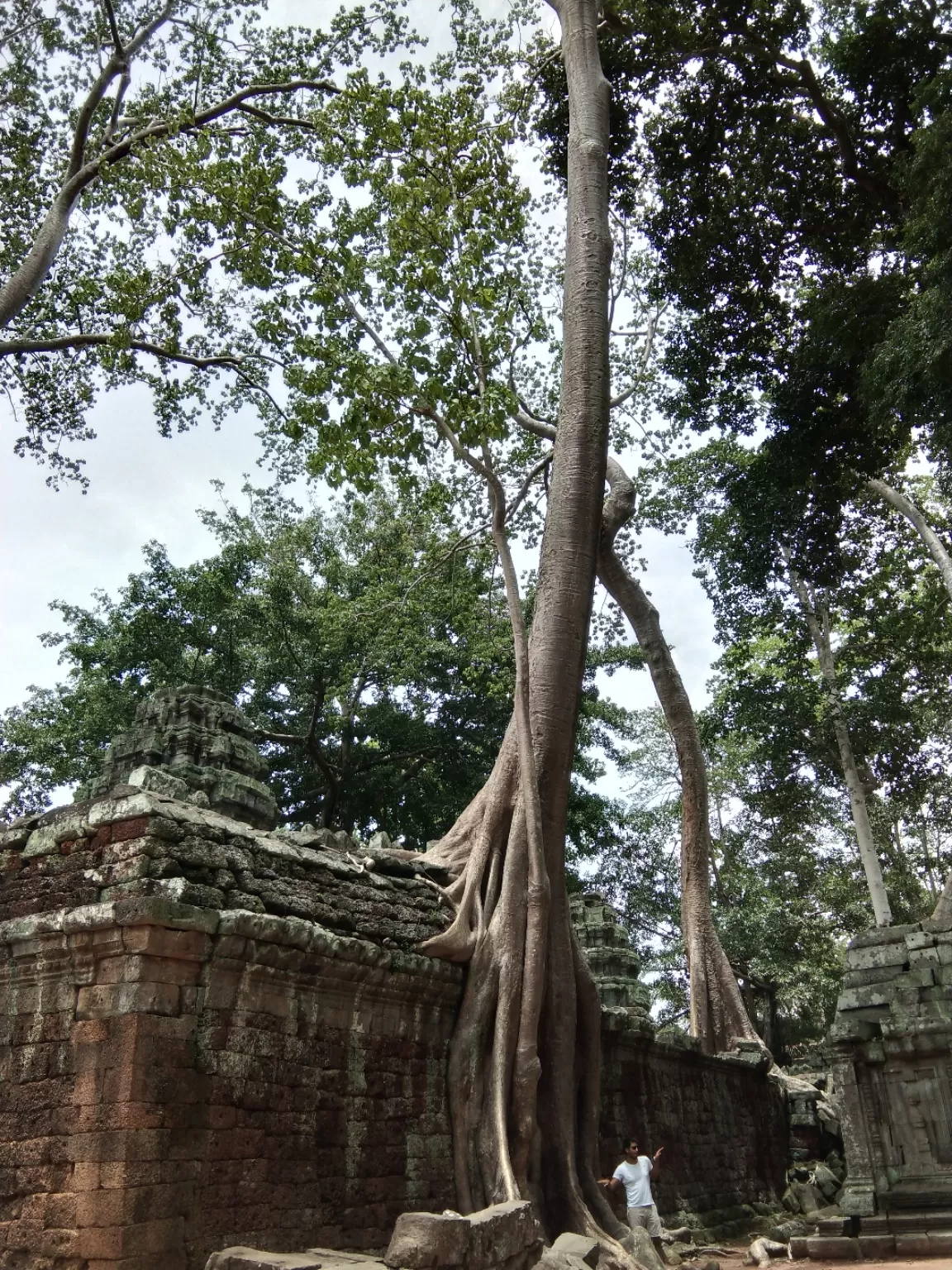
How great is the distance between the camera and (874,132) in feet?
37.9

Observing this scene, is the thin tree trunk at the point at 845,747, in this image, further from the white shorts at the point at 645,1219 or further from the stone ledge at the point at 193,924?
the stone ledge at the point at 193,924

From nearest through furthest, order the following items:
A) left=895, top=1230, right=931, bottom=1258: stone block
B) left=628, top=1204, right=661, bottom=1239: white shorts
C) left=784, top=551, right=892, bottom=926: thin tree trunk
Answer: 1. left=628, top=1204, right=661, bottom=1239: white shorts
2. left=895, top=1230, right=931, bottom=1258: stone block
3. left=784, top=551, right=892, bottom=926: thin tree trunk

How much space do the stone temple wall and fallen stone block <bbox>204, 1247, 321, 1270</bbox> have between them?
0.40 m

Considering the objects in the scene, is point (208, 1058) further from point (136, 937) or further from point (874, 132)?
point (874, 132)

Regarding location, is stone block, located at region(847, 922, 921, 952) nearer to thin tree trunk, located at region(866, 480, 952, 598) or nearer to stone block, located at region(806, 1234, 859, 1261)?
stone block, located at region(806, 1234, 859, 1261)

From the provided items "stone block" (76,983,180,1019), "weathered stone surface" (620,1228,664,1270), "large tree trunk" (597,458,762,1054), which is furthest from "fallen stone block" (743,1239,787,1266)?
"stone block" (76,983,180,1019)

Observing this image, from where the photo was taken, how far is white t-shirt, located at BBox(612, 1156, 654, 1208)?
721 cm

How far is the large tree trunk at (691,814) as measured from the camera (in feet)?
39.2

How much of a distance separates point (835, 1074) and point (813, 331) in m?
7.60

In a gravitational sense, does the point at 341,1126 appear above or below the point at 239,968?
below

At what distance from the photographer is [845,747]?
53.2ft

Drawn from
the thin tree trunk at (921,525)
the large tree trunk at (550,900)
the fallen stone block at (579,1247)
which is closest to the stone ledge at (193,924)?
the large tree trunk at (550,900)

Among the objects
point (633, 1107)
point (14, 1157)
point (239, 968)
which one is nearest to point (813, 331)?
point (633, 1107)

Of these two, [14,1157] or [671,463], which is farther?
[671,463]
